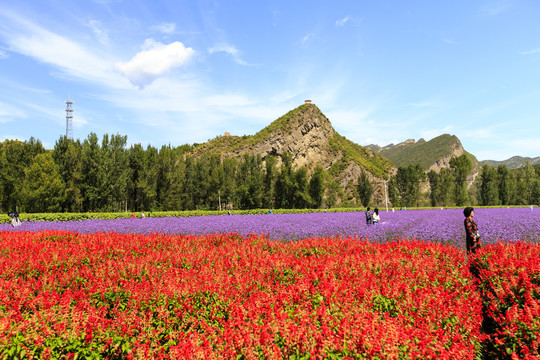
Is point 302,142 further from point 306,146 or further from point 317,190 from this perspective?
point 317,190

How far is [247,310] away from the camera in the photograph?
3.69 metres

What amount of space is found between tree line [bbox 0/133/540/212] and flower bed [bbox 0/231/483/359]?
40.0 meters

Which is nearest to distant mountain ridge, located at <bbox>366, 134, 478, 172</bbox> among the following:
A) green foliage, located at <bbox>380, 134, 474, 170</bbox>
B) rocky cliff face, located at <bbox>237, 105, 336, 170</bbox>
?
green foliage, located at <bbox>380, 134, 474, 170</bbox>

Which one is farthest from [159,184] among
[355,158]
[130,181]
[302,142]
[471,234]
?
A: [355,158]

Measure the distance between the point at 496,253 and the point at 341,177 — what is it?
98957mm

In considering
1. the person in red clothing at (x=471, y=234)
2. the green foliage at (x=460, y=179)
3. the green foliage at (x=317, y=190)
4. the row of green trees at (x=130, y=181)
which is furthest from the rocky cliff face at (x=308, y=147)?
the person in red clothing at (x=471, y=234)

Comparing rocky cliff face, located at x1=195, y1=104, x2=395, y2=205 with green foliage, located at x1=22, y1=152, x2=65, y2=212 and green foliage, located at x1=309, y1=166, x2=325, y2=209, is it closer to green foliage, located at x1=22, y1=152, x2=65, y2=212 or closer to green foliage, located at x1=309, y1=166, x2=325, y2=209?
green foliage, located at x1=309, y1=166, x2=325, y2=209

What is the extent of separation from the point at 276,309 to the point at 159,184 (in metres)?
48.1

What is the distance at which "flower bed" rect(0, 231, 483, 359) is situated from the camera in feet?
9.12

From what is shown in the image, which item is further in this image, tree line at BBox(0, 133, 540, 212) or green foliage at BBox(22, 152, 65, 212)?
tree line at BBox(0, 133, 540, 212)

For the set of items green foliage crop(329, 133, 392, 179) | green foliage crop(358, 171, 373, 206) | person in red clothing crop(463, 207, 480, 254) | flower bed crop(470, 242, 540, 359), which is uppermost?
green foliage crop(329, 133, 392, 179)

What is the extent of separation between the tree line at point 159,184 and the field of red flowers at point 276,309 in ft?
131

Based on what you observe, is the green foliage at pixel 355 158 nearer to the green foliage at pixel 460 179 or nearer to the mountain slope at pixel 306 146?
the mountain slope at pixel 306 146

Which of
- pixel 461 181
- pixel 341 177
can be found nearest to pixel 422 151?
pixel 341 177
